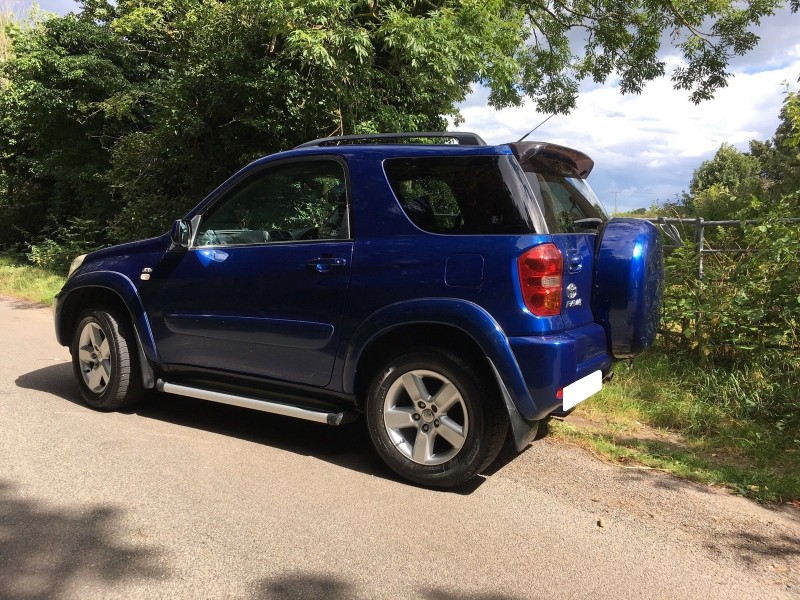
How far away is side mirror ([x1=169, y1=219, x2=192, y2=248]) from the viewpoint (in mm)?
4578

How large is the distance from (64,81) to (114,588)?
50.6 feet

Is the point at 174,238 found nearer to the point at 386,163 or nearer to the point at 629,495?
the point at 386,163

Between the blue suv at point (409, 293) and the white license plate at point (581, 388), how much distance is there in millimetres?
13

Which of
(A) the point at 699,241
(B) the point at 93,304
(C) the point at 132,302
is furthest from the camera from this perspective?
(A) the point at 699,241

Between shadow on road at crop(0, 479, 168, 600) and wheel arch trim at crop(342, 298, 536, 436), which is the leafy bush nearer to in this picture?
shadow on road at crop(0, 479, 168, 600)

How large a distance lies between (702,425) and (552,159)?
7.92 feet

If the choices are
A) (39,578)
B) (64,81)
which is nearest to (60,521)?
(39,578)

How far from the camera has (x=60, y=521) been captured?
3.25 meters

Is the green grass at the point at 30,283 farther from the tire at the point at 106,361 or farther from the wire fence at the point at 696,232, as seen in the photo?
the wire fence at the point at 696,232

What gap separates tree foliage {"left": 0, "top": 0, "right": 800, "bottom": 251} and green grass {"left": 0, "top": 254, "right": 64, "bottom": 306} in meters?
1.66

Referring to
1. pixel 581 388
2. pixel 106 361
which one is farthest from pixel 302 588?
pixel 106 361

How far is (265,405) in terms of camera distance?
13.7 ft

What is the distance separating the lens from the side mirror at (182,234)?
458 centimetres

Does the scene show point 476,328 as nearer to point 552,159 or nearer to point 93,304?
point 552,159
